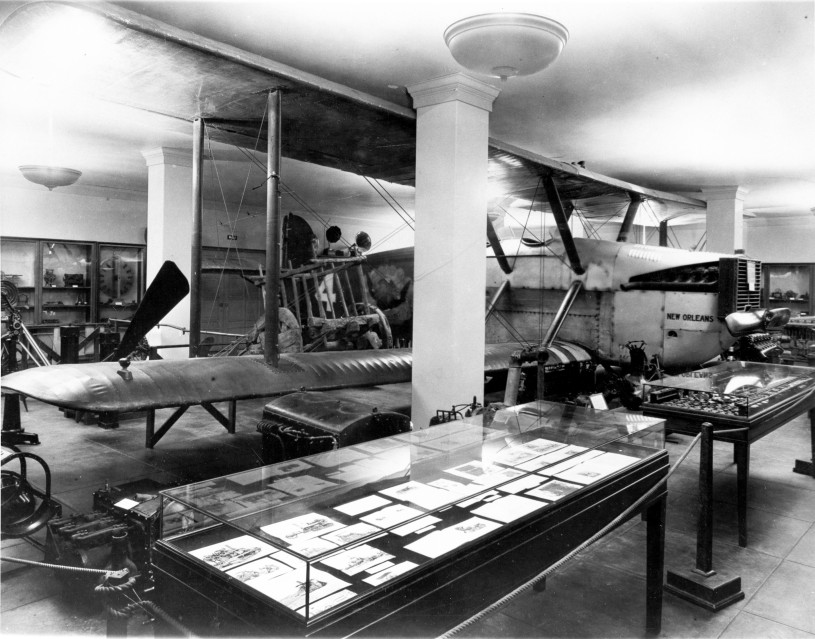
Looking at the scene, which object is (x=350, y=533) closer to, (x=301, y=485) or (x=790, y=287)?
(x=301, y=485)

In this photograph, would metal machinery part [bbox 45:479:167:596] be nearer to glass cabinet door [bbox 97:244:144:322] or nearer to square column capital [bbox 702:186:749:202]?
glass cabinet door [bbox 97:244:144:322]

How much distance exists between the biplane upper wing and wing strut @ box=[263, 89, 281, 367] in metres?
0.24

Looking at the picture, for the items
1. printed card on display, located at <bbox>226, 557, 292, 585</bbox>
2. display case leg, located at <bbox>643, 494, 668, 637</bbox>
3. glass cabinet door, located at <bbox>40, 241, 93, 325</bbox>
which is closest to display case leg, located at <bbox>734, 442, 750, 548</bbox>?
display case leg, located at <bbox>643, 494, 668, 637</bbox>

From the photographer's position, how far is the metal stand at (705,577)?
3.37 meters

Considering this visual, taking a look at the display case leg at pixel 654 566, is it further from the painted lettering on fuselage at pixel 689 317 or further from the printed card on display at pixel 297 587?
the painted lettering on fuselage at pixel 689 317

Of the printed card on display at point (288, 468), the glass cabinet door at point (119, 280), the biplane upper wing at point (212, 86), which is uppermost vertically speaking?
the biplane upper wing at point (212, 86)

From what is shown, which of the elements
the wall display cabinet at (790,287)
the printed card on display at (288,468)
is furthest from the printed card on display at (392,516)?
the wall display cabinet at (790,287)

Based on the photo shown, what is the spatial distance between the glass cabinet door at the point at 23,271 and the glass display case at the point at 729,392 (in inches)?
458

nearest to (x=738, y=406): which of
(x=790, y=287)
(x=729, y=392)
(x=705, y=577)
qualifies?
(x=729, y=392)

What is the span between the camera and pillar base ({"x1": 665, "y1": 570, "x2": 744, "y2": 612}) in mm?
3346

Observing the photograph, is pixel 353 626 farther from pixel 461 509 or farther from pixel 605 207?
pixel 605 207

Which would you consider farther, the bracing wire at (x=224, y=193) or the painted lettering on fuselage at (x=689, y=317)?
the painted lettering on fuselage at (x=689, y=317)

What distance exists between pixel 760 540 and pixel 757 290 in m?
4.51

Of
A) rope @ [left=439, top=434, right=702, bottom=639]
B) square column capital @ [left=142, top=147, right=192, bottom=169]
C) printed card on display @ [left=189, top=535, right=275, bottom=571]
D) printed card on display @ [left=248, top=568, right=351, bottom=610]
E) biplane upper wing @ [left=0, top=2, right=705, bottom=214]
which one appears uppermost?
square column capital @ [left=142, top=147, right=192, bottom=169]
